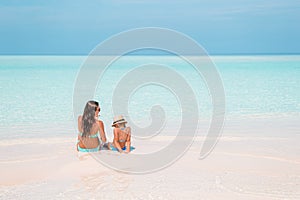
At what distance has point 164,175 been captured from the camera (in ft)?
16.6

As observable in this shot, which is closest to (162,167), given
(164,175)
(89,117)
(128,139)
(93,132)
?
(164,175)

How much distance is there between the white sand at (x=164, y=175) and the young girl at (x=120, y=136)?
0.36 metres

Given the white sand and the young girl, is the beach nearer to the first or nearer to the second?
the white sand

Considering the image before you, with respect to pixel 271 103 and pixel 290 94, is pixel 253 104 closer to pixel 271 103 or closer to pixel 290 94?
pixel 271 103

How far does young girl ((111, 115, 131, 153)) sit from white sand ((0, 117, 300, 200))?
36 cm

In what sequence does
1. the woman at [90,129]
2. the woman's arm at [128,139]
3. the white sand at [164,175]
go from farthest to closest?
the woman's arm at [128,139] → the woman at [90,129] → the white sand at [164,175]

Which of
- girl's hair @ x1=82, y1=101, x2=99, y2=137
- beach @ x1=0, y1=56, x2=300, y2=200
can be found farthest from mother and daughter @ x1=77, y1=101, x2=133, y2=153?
beach @ x1=0, y1=56, x2=300, y2=200

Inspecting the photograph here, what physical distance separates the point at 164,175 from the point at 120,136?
3.67 ft

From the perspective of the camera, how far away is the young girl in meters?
5.81

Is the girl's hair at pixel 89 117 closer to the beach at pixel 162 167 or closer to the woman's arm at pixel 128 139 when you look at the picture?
the beach at pixel 162 167

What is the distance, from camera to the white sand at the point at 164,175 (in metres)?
4.43

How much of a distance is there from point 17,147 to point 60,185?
2.35 metres

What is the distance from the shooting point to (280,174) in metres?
5.05

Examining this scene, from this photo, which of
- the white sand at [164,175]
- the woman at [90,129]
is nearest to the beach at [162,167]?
the white sand at [164,175]
